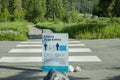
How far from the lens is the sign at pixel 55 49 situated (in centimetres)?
1005

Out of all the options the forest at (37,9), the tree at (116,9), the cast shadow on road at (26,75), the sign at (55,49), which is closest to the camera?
the cast shadow on road at (26,75)

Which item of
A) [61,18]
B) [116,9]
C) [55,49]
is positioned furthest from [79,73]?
[61,18]

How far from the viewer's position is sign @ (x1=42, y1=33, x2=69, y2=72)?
10.1 metres

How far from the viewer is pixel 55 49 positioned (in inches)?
396

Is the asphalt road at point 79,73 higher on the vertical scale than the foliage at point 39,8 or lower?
lower

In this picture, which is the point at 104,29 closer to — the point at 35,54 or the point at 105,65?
the point at 35,54

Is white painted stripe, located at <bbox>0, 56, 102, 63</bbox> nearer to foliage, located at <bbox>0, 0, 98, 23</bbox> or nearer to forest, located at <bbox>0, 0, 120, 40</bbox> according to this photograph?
forest, located at <bbox>0, 0, 120, 40</bbox>

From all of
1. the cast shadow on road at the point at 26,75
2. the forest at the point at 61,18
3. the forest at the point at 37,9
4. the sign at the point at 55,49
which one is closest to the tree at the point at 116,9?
the forest at the point at 61,18

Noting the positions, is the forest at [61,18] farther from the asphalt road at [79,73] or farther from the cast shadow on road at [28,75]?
the cast shadow on road at [28,75]

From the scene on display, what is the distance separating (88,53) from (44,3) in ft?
202

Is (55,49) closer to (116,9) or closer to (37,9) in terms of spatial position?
(116,9)

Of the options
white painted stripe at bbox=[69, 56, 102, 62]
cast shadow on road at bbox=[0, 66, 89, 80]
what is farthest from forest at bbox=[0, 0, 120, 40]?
cast shadow on road at bbox=[0, 66, 89, 80]

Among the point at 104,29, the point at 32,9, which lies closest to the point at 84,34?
the point at 104,29

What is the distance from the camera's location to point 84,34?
24.0m
